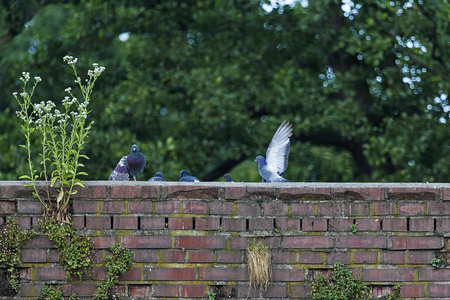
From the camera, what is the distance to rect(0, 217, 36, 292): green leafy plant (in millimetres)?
3738

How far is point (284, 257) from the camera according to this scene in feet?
12.5

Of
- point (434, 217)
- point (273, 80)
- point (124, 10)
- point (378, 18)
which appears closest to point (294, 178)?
point (273, 80)

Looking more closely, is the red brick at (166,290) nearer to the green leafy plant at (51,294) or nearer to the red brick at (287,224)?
the green leafy plant at (51,294)

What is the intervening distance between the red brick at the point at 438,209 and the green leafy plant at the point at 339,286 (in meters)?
0.54

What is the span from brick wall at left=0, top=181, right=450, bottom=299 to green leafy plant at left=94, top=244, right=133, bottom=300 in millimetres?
38

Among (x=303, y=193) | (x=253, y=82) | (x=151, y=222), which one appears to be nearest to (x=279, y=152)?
(x=303, y=193)

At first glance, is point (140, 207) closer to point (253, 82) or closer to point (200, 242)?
point (200, 242)

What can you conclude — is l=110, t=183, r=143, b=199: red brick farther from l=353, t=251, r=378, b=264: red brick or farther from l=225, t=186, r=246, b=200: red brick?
l=353, t=251, r=378, b=264: red brick

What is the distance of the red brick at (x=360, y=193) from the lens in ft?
12.5

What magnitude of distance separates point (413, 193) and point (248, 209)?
889 mm

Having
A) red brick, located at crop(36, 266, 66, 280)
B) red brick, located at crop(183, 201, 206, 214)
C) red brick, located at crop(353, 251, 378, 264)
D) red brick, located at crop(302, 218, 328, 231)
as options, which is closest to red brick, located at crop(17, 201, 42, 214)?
red brick, located at crop(36, 266, 66, 280)

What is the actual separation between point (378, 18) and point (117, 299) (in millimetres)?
7813

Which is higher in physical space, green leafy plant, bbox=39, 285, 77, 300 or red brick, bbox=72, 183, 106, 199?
red brick, bbox=72, 183, 106, 199

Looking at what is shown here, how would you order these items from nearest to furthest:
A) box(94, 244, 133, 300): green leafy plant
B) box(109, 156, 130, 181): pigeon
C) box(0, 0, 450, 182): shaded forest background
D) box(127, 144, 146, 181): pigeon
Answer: box(94, 244, 133, 300): green leafy plant → box(109, 156, 130, 181): pigeon → box(127, 144, 146, 181): pigeon → box(0, 0, 450, 182): shaded forest background
